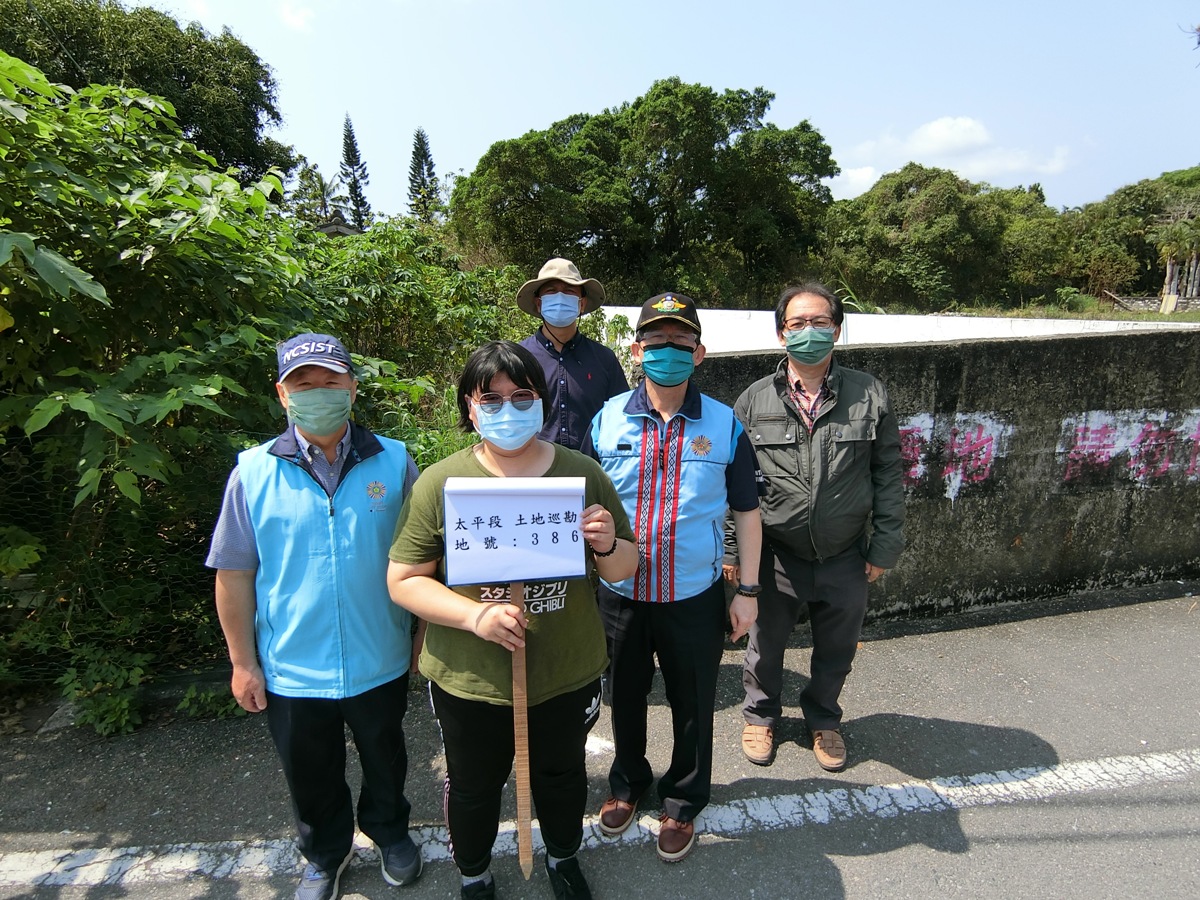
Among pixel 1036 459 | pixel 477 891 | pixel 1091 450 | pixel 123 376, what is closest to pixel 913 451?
pixel 1036 459

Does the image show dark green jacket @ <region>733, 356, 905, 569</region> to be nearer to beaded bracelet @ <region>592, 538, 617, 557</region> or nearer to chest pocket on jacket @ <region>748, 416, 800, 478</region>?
chest pocket on jacket @ <region>748, 416, 800, 478</region>

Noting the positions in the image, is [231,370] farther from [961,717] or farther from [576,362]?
[961,717]

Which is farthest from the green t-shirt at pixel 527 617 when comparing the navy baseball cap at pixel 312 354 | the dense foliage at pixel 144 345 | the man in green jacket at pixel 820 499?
the dense foliage at pixel 144 345

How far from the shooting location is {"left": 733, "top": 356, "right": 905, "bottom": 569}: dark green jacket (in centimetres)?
258

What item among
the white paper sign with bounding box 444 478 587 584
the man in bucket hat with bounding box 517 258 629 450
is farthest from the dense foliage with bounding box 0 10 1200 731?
the white paper sign with bounding box 444 478 587 584

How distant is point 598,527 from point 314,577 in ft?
2.86

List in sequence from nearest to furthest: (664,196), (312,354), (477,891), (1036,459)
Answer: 1. (312,354)
2. (477,891)
3. (1036,459)
4. (664,196)

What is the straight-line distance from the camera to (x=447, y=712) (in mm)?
1828

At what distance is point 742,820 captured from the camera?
8.07ft

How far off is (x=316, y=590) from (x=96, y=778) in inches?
A: 68.4

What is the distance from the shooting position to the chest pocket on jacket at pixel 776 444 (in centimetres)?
265

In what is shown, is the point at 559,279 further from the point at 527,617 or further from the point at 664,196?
the point at 664,196

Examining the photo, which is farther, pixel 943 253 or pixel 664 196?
pixel 943 253

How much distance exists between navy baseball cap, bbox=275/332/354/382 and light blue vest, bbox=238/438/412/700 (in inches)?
10.3
